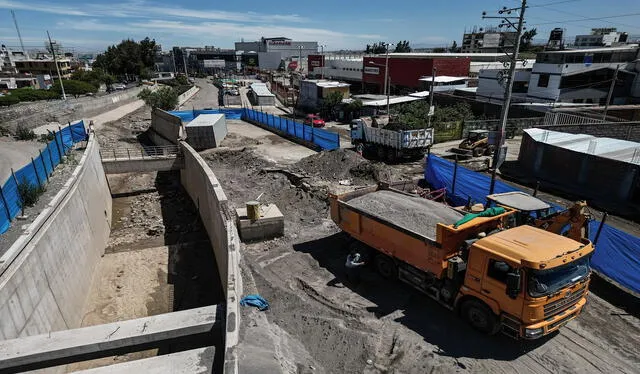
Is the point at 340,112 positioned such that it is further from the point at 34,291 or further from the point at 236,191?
the point at 34,291

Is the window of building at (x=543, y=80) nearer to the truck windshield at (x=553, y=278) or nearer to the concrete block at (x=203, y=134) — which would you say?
the concrete block at (x=203, y=134)

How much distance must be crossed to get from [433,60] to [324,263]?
44722 millimetres

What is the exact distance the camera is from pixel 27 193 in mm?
15578

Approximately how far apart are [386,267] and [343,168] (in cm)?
1044

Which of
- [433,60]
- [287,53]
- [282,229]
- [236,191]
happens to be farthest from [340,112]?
[287,53]

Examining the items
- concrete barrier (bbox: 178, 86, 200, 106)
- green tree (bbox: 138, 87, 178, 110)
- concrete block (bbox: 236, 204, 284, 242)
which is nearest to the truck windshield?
concrete block (bbox: 236, 204, 284, 242)

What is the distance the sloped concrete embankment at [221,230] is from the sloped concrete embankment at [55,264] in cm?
571

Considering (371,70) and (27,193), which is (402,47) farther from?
(27,193)

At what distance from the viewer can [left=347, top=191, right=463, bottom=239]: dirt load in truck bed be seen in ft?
35.1

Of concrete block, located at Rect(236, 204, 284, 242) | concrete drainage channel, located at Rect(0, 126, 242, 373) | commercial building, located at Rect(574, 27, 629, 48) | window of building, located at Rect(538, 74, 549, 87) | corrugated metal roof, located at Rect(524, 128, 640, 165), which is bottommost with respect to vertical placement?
concrete drainage channel, located at Rect(0, 126, 242, 373)

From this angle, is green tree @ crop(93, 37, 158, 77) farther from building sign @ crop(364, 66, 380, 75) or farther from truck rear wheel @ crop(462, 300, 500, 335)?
truck rear wheel @ crop(462, 300, 500, 335)

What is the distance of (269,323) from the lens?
9633 mm

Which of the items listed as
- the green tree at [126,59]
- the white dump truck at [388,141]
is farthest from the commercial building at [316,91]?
the green tree at [126,59]

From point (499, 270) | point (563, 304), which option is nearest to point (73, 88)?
point (499, 270)
